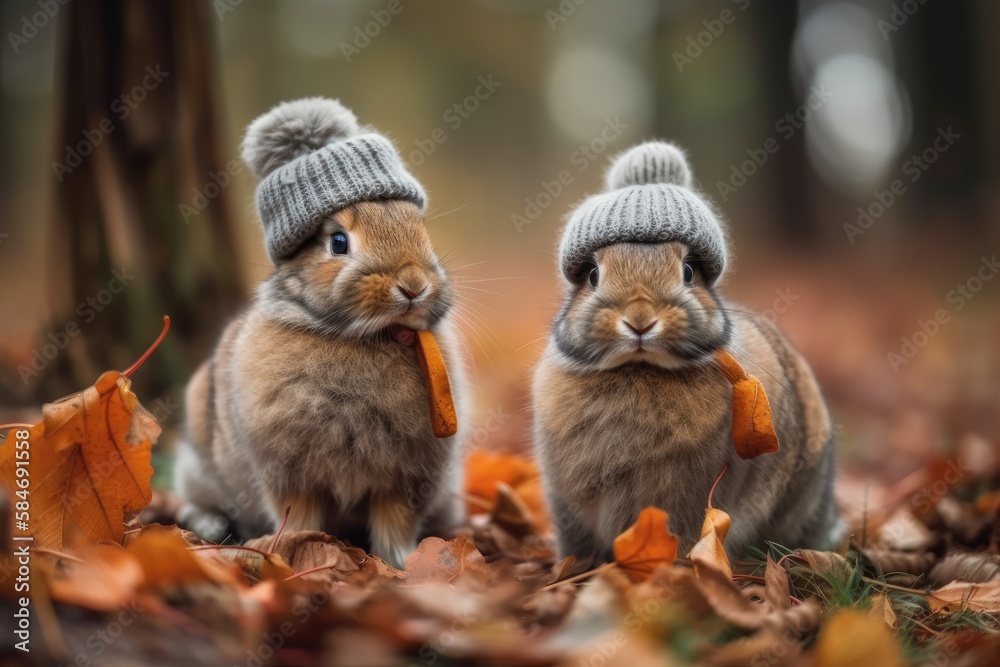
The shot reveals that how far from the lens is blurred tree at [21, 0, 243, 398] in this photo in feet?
16.0

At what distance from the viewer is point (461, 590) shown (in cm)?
230

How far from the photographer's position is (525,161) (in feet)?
51.9

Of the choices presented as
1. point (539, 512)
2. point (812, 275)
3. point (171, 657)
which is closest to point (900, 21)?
point (812, 275)

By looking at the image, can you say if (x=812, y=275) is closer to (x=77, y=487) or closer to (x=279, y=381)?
(x=279, y=381)

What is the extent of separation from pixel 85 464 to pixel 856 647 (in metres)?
2.30

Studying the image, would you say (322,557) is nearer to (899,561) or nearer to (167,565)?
(167,565)

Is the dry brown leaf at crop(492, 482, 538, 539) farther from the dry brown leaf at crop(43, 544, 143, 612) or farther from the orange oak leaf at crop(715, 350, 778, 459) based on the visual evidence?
the dry brown leaf at crop(43, 544, 143, 612)

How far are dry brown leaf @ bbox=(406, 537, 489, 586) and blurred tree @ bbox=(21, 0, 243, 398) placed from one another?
9.24ft

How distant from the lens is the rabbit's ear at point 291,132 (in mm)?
3340

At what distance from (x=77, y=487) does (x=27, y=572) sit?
24.1 inches

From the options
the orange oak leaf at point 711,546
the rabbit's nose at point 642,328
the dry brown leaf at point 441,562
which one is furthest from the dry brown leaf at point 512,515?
the rabbit's nose at point 642,328

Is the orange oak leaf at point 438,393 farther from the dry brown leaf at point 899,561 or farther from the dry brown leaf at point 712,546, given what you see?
the dry brown leaf at point 899,561

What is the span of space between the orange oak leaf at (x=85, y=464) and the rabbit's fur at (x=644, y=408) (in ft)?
4.78

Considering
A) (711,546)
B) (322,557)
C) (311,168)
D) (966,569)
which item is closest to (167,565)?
(322,557)
